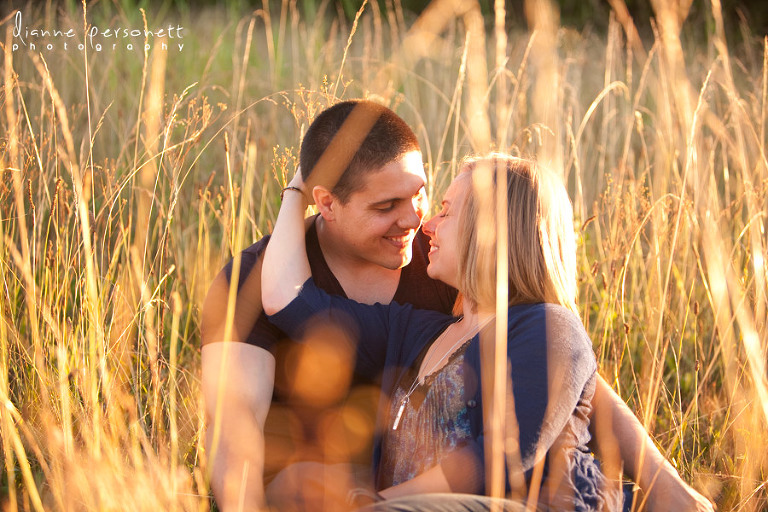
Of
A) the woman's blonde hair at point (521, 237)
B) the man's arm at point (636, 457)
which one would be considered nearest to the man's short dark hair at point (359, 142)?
the woman's blonde hair at point (521, 237)

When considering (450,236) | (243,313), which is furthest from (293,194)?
(450,236)

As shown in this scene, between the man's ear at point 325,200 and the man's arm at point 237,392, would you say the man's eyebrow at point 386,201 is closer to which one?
the man's ear at point 325,200

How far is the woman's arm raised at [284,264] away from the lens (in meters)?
2.13

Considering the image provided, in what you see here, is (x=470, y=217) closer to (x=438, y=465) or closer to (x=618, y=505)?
(x=438, y=465)

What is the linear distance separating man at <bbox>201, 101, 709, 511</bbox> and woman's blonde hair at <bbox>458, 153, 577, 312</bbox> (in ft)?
1.28

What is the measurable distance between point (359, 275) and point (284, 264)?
372mm

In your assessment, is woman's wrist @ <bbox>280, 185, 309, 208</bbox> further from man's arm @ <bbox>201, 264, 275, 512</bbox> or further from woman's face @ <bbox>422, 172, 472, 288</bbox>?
woman's face @ <bbox>422, 172, 472, 288</bbox>

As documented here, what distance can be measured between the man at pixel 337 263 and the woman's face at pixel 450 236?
34 centimetres

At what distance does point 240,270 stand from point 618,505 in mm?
1241

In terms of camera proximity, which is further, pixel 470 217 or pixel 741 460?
pixel 741 460

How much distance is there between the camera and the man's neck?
2451 mm

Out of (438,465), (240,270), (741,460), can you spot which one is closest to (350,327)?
(240,270)

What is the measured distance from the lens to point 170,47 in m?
5.59

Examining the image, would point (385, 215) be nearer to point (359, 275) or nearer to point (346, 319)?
point (359, 275)
